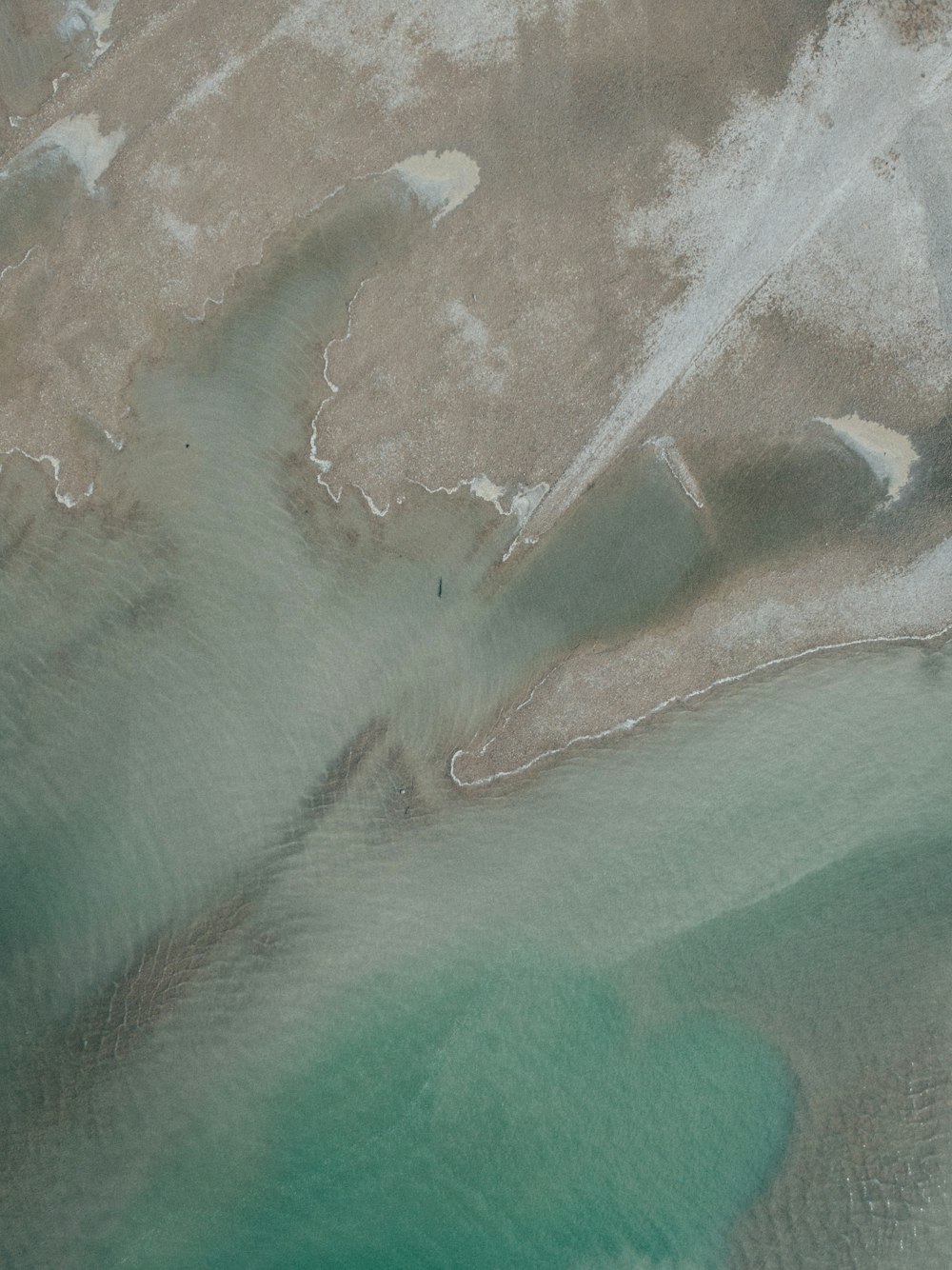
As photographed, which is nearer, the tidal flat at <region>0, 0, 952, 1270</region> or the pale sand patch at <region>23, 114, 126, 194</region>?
the tidal flat at <region>0, 0, 952, 1270</region>

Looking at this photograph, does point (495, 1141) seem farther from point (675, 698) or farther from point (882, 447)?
point (882, 447)

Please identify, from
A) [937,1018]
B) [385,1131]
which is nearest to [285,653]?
[385,1131]

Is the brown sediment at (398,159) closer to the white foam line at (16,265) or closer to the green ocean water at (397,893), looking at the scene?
the white foam line at (16,265)

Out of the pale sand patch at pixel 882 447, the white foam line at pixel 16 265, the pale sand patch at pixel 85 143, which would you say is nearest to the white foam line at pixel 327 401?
the pale sand patch at pixel 85 143

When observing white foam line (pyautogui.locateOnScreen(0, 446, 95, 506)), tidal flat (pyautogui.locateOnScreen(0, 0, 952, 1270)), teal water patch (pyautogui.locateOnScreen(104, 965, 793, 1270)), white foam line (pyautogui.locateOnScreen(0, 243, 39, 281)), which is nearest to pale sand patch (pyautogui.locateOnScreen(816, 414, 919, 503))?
tidal flat (pyautogui.locateOnScreen(0, 0, 952, 1270))

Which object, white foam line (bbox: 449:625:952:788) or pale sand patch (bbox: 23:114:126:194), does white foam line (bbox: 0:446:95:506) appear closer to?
pale sand patch (bbox: 23:114:126:194)

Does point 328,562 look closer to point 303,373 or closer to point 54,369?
point 303,373

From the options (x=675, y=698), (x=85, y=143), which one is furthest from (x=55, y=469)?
(x=675, y=698)
